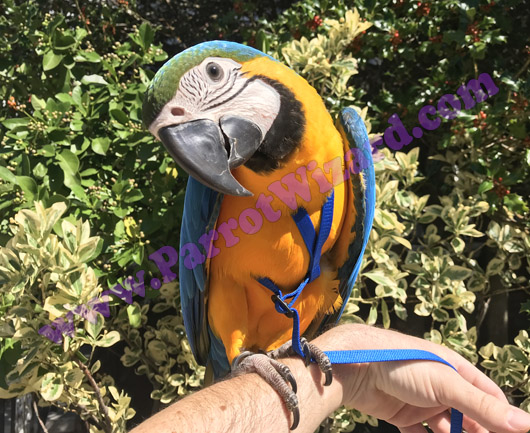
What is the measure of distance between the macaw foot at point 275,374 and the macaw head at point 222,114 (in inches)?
15.4

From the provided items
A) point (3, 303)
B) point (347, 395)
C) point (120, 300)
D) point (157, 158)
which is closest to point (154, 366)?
point (120, 300)

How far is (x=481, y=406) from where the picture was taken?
30.7 inches

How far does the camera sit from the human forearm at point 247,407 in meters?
0.69

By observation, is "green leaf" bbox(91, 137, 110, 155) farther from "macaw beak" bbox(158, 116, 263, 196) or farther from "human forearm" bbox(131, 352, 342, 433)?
"human forearm" bbox(131, 352, 342, 433)

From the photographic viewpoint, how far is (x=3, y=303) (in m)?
1.20

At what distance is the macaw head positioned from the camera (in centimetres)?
89

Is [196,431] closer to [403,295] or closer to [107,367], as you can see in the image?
[403,295]

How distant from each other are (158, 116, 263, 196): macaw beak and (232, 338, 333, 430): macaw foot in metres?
0.39

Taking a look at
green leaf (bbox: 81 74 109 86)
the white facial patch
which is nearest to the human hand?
the white facial patch

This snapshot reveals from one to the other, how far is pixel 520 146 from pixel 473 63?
0.35m

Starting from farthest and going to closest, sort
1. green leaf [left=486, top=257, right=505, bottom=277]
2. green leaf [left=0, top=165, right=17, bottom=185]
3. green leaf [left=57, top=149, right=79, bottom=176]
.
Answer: green leaf [left=486, top=257, right=505, bottom=277] → green leaf [left=57, top=149, right=79, bottom=176] → green leaf [left=0, top=165, right=17, bottom=185]

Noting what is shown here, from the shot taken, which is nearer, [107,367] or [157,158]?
[157,158]

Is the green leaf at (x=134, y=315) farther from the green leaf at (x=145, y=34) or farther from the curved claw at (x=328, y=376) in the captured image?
the green leaf at (x=145, y=34)

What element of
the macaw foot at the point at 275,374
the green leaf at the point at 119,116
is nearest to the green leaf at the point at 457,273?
the macaw foot at the point at 275,374
